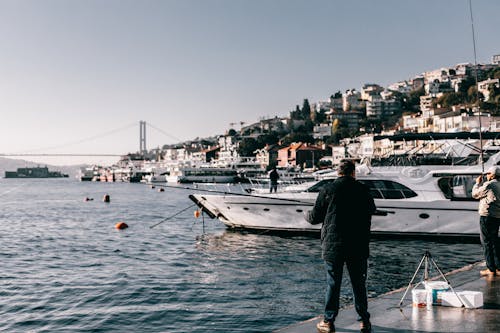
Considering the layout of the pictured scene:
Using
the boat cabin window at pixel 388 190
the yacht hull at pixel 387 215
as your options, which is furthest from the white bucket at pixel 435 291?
the boat cabin window at pixel 388 190

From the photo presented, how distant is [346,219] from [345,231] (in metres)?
0.13

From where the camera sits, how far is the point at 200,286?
1324 centimetres

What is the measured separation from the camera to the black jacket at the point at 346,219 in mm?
5805

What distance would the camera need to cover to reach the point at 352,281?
598cm

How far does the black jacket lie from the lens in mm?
5805

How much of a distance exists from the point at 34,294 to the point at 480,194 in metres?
10.0

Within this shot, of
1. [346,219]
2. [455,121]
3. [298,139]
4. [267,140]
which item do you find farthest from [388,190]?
[267,140]

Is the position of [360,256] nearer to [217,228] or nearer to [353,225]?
[353,225]

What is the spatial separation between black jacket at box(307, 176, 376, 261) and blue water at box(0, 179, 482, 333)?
13.5ft

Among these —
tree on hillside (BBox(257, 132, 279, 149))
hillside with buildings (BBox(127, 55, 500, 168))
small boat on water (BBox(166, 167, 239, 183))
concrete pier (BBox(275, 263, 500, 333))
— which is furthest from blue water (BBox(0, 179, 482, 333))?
tree on hillside (BBox(257, 132, 279, 149))

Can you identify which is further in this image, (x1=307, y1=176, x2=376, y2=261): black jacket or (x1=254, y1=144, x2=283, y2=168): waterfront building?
(x1=254, y1=144, x2=283, y2=168): waterfront building

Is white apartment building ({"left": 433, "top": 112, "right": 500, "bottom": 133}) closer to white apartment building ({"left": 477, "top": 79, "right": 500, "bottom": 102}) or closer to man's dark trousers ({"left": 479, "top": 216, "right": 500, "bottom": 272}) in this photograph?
white apartment building ({"left": 477, "top": 79, "right": 500, "bottom": 102})

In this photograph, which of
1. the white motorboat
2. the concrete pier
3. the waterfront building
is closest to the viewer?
the concrete pier

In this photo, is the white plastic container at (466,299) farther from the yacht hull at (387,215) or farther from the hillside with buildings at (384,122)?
the hillside with buildings at (384,122)
